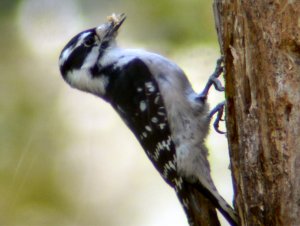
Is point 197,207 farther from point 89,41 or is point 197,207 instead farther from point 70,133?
point 70,133

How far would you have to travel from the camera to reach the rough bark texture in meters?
3.59

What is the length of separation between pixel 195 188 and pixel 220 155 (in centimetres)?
181

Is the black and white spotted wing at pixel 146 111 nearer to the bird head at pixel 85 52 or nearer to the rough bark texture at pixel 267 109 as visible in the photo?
the bird head at pixel 85 52

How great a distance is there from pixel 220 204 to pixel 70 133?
2.72m

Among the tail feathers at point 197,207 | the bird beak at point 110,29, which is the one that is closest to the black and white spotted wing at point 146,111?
the tail feathers at point 197,207

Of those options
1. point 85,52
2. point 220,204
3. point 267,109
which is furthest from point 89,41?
point 267,109

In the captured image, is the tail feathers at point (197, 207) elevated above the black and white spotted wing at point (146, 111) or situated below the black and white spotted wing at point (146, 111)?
below

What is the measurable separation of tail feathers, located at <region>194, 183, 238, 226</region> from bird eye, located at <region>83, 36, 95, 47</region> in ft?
4.14

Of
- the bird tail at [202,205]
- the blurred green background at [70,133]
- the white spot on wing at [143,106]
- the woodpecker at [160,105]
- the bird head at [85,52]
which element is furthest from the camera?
the blurred green background at [70,133]

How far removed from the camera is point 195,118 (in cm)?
491

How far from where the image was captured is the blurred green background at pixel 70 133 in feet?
21.5

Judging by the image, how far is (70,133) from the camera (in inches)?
271

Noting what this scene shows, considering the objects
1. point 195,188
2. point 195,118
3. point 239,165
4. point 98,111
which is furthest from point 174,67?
point 98,111

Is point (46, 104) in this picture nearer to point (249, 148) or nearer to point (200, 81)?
point (200, 81)
